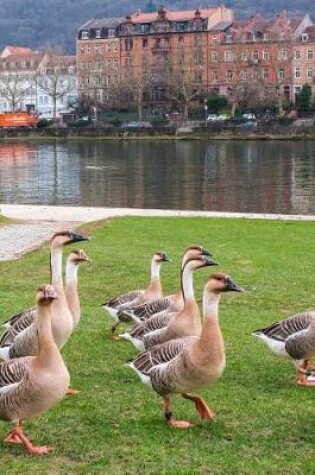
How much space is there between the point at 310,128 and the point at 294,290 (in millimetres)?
76165

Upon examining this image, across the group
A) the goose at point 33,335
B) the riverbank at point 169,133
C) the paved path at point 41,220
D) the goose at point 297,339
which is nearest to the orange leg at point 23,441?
the goose at point 33,335

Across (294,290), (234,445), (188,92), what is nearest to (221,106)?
(188,92)

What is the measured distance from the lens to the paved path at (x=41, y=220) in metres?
17.7

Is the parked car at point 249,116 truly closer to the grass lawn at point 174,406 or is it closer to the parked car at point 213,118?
the parked car at point 213,118

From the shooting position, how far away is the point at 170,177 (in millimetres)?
47031

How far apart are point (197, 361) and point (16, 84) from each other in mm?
127697

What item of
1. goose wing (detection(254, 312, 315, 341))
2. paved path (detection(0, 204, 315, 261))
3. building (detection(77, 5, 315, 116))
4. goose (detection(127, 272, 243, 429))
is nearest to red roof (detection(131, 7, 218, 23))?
building (detection(77, 5, 315, 116))

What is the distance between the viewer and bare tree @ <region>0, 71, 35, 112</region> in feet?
417

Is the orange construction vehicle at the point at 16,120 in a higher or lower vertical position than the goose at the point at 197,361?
higher

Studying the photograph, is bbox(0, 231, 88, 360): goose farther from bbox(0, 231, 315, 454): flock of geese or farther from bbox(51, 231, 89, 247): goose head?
bbox(51, 231, 89, 247): goose head

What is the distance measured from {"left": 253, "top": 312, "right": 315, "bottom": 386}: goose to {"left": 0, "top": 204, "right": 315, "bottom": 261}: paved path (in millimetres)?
9227

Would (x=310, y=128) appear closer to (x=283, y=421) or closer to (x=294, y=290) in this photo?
(x=294, y=290)

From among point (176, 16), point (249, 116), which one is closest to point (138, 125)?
point (249, 116)

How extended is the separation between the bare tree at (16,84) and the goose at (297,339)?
401 feet
